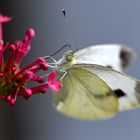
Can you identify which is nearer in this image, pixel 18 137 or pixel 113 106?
pixel 113 106

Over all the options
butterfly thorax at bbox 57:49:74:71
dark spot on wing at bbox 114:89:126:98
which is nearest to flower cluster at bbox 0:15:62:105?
butterfly thorax at bbox 57:49:74:71

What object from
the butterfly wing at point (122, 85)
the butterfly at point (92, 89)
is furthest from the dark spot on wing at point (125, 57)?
the butterfly wing at point (122, 85)

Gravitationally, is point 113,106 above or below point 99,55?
below

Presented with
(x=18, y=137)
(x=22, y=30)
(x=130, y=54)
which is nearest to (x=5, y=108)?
(x=18, y=137)

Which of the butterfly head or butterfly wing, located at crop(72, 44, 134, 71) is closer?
the butterfly head

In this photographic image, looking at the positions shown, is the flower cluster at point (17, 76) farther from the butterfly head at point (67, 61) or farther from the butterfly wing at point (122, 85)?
the butterfly wing at point (122, 85)

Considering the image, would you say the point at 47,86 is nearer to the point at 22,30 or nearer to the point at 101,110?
the point at 101,110

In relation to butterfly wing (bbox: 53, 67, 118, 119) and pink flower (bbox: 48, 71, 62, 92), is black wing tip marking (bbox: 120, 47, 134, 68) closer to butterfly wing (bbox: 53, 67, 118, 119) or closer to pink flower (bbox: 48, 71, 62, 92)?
butterfly wing (bbox: 53, 67, 118, 119)
